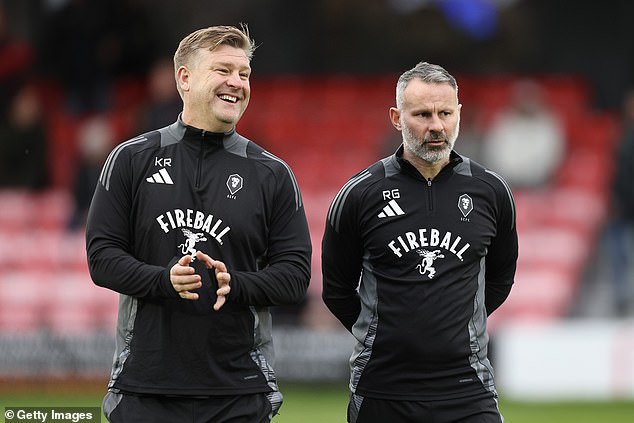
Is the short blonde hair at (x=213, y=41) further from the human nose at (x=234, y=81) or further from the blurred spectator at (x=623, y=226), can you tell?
the blurred spectator at (x=623, y=226)

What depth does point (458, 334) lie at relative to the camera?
4.85m

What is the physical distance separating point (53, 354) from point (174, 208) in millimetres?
7402

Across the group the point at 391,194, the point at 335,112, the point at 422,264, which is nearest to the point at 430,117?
the point at 391,194

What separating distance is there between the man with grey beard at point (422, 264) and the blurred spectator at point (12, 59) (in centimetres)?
1050

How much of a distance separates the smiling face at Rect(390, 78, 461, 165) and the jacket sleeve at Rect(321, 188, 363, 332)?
358 millimetres

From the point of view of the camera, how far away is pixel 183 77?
4.68m

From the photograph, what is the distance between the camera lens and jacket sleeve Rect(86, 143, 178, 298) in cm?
441

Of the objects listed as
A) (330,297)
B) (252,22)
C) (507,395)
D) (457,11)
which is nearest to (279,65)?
(252,22)

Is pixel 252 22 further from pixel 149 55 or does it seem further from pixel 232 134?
pixel 232 134


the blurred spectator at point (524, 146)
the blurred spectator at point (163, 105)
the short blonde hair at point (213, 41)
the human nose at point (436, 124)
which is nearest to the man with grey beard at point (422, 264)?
the human nose at point (436, 124)

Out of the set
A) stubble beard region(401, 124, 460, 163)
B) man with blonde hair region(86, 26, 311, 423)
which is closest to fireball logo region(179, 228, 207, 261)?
man with blonde hair region(86, 26, 311, 423)

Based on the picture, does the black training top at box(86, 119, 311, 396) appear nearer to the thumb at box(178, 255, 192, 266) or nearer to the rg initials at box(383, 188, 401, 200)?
the thumb at box(178, 255, 192, 266)

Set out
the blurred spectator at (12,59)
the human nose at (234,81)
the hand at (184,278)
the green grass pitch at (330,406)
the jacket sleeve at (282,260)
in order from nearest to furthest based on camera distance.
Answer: the hand at (184,278) → the jacket sleeve at (282,260) → the human nose at (234,81) → the green grass pitch at (330,406) → the blurred spectator at (12,59)

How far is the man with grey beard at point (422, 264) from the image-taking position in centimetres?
484
